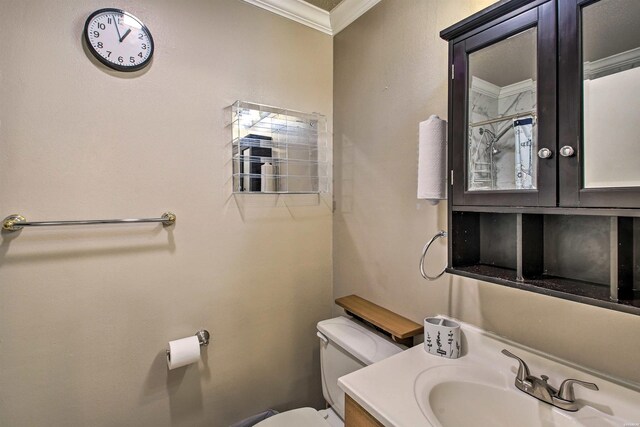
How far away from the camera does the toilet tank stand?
4.25ft

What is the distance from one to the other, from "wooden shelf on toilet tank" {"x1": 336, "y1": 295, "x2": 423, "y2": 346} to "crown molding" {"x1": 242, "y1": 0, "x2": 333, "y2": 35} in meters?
1.56

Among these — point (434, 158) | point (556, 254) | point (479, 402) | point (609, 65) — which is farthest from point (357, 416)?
point (609, 65)

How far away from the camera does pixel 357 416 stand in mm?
905

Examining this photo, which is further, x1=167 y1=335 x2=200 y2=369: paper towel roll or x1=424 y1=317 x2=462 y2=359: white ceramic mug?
x1=167 y1=335 x2=200 y2=369: paper towel roll

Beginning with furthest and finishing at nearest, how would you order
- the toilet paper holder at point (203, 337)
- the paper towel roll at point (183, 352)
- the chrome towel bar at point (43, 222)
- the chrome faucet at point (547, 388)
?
the toilet paper holder at point (203, 337)
the paper towel roll at point (183, 352)
the chrome towel bar at point (43, 222)
the chrome faucet at point (547, 388)

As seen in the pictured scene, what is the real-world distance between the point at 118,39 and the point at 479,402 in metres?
1.85

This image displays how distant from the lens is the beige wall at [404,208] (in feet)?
2.86

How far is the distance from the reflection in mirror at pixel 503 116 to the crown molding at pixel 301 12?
1104mm

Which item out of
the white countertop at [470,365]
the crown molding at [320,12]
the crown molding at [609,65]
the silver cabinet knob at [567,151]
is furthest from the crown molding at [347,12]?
the white countertop at [470,365]

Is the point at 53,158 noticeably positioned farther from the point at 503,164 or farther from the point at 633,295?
the point at 633,295

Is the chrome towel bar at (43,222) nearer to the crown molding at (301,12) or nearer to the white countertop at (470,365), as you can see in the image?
the white countertop at (470,365)

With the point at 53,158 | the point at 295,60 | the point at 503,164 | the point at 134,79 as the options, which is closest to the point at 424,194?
the point at 503,164

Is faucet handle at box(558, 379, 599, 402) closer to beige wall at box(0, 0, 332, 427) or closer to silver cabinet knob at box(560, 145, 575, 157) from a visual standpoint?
silver cabinet knob at box(560, 145, 575, 157)

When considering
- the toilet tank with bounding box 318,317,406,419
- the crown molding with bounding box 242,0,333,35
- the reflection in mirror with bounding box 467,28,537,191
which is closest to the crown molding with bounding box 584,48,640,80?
the reflection in mirror with bounding box 467,28,537,191
